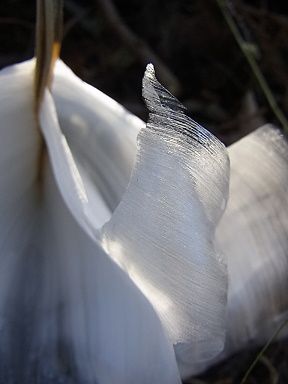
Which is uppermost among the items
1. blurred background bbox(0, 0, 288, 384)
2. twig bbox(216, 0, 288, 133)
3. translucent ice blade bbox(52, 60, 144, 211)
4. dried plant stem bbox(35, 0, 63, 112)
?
dried plant stem bbox(35, 0, 63, 112)

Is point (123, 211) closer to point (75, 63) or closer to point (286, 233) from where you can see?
point (286, 233)

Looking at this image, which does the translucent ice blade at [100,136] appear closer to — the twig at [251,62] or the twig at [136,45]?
the twig at [251,62]

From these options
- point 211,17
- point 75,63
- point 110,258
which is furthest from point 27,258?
point 211,17

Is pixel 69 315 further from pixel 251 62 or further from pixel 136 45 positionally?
pixel 136 45

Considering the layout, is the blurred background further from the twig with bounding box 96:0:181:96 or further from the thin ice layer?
the thin ice layer

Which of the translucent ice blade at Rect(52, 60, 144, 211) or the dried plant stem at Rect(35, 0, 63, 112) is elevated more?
the dried plant stem at Rect(35, 0, 63, 112)

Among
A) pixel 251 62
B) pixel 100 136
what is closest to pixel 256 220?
pixel 100 136

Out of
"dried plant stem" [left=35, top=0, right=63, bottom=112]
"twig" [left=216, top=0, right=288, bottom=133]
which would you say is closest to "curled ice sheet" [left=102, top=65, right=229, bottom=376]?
"dried plant stem" [left=35, top=0, right=63, bottom=112]
